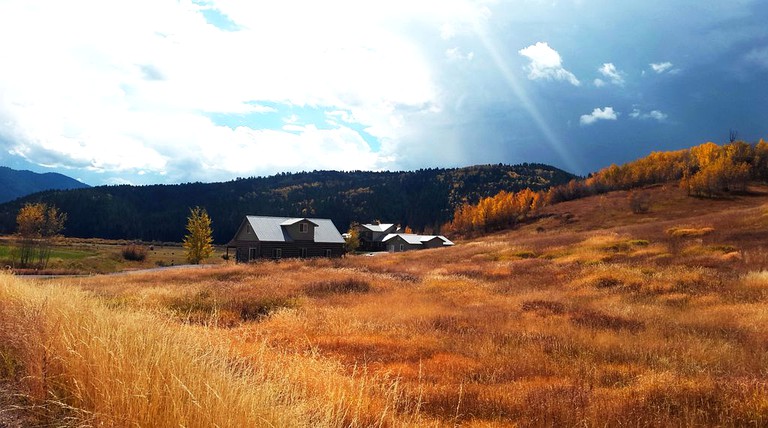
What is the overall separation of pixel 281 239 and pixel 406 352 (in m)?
48.9

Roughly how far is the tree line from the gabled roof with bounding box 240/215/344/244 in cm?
6633

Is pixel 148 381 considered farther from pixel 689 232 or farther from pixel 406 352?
pixel 689 232

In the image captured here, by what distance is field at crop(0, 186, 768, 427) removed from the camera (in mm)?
4121

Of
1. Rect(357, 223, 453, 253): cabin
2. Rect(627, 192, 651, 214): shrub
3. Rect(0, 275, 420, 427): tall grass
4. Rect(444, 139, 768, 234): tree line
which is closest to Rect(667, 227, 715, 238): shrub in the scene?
Rect(0, 275, 420, 427): tall grass

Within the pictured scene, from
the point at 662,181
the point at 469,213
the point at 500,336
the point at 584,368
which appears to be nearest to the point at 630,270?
the point at 500,336

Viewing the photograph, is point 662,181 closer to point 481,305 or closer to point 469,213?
point 469,213

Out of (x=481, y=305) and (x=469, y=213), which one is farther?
(x=469, y=213)

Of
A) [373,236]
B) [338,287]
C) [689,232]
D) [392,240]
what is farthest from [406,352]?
[373,236]

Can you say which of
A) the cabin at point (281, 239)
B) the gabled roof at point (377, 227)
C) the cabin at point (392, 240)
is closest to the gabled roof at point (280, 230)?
the cabin at point (281, 239)

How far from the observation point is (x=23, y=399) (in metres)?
4.50

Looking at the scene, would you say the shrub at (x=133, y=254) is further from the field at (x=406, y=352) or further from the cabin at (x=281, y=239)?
the field at (x=406, y=352)

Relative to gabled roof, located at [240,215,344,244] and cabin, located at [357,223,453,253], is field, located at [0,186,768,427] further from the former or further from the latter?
cabin, located at [357,223,453,253]

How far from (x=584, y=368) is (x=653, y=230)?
38651 mm

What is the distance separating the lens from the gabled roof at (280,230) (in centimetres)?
5531
